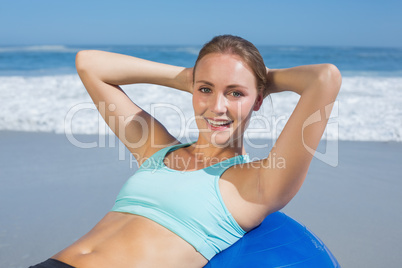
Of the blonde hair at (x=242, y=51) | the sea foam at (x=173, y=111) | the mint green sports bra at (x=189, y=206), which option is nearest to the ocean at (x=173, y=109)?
the sea foam at (x=173, y=111)

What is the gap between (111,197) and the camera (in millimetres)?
3277

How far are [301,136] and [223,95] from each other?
0.39m

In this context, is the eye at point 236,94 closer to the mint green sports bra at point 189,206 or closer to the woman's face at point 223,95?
the woman's face at point 223,95

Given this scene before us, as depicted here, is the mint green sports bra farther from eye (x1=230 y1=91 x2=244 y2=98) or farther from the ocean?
the ocean

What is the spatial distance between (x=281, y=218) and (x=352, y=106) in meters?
5.12

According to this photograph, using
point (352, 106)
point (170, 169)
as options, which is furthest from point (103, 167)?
point (352, 106)

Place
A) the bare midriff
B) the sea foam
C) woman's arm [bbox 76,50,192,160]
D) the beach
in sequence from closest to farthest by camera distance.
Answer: the bare midriff, woman's arm [bbox 76,50,192,160], the beach, the sea foam

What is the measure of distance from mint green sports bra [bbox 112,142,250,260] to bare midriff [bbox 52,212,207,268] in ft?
0.10

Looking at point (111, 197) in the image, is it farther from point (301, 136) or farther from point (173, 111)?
point (173, 111)

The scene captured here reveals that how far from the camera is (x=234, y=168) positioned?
1758 mm

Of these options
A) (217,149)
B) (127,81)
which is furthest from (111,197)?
(217,149)

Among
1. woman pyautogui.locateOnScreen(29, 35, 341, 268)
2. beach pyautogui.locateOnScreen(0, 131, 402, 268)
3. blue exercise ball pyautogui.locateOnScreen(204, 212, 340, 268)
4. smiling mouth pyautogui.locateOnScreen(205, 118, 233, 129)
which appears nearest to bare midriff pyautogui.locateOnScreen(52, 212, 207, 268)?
woman pyautogui.locateOnScreen(29, 35, 341, 268)

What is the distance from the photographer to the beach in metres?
2.56

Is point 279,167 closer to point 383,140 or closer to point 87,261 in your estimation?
point 87,261
